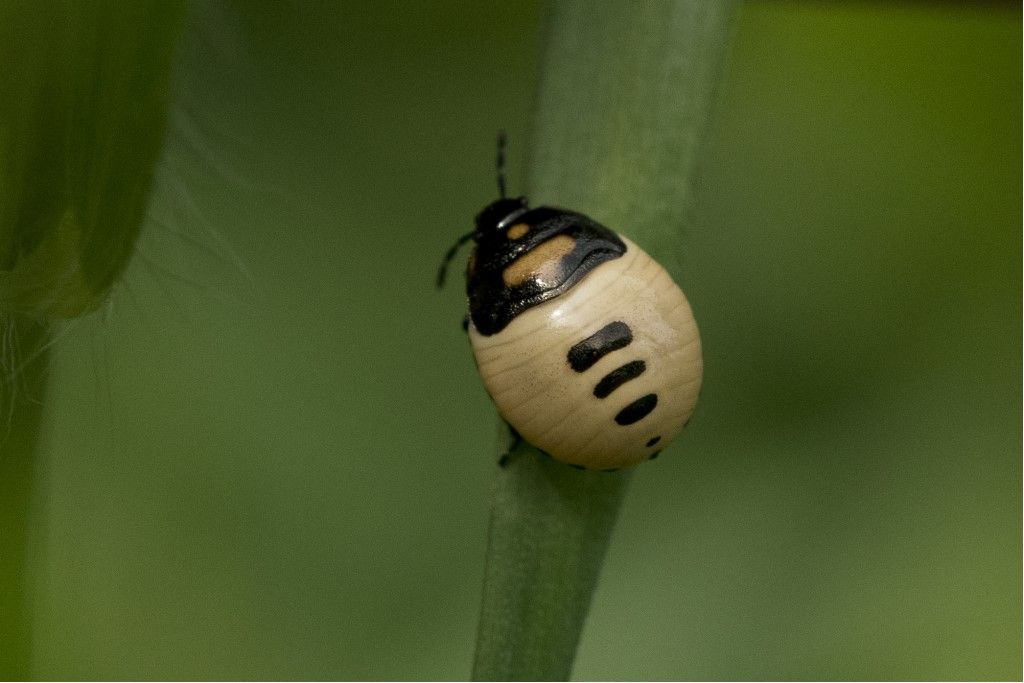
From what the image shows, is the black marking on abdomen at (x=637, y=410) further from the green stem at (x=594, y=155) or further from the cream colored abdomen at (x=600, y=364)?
the green stem at (x=594, y=155)

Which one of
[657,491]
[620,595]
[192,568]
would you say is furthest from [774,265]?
[192,568]

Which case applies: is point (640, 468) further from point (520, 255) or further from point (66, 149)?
→ point (66, 149)

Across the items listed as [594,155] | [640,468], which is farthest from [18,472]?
[640,468]

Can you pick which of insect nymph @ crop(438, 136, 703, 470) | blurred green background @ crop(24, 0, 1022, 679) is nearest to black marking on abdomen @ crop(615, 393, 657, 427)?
insect nymph @ crop(438, 136, 703, 470)

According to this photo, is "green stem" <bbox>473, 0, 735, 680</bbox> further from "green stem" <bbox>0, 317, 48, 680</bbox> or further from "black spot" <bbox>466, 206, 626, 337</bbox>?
"green stem" <bbox>0, 317, 48, 680</bbox>

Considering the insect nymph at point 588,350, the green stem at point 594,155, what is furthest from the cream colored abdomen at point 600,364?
the green stem at point 594,155

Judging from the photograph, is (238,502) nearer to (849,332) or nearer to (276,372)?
(276,372)
